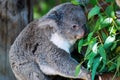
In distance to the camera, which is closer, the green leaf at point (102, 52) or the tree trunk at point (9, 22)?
the green leaf at point (102, 52)

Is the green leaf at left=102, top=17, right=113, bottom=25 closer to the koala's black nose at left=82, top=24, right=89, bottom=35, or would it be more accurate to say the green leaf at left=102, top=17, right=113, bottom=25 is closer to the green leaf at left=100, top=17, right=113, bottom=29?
the green leaf at left=100, top=17, right=113, bottom=29

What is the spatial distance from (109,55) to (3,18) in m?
1.64

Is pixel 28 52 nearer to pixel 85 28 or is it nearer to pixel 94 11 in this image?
pixel 85 28

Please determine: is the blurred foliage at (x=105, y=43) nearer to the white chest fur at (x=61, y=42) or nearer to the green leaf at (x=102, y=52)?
the green leaf at (x=102, y=52)

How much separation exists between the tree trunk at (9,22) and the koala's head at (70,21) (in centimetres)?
105

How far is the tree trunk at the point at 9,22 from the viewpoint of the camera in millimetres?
3877

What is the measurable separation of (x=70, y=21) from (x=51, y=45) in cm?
22

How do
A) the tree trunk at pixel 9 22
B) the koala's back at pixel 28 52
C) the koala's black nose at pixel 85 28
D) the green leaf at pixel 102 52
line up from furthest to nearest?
the tree trunk at pixel 9 22
the koala's back at pixel 28 52
the koala's black nose at pixel 85 28
the green leaf at pixel 102 52

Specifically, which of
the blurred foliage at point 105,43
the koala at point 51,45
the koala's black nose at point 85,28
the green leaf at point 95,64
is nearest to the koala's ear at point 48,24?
the koala at point 51,45

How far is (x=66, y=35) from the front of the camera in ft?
9.39

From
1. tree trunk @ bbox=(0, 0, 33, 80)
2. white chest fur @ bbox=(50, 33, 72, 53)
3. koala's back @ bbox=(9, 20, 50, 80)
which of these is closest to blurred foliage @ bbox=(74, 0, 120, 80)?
white chest fur @ bbox=(50, 33, 72, 53)

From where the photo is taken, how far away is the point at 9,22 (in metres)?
3.93

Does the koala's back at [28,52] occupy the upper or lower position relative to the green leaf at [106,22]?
lower

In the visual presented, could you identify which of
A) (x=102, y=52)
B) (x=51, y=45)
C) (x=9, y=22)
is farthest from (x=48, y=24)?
(x=9, y=22)
